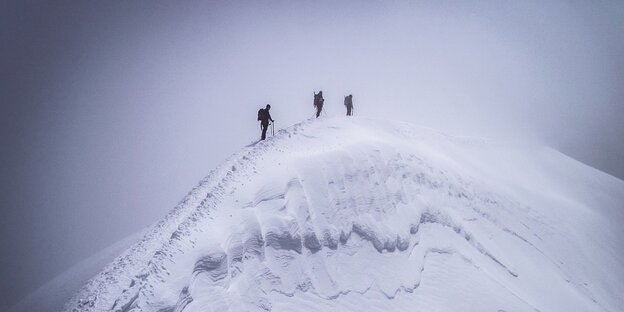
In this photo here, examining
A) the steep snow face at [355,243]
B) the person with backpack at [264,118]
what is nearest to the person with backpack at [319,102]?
the steep snow face at [355,243]

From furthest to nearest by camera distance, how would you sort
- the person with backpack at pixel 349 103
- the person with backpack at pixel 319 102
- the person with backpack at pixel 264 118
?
the person with backpack at pixel 349 103 < the person with backpack at pixel 319 102 < the person with backpack at pixel 264 118

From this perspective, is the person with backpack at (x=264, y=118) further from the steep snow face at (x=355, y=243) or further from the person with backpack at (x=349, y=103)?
the person with backpack at (x=349, y=103)

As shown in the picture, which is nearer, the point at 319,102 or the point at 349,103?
the point at 319,102

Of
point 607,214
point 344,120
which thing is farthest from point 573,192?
point 344,120

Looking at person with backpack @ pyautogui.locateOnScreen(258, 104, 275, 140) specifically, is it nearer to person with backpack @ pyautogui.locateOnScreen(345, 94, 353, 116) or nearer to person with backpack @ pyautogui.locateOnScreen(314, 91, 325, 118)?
person with backpack @ pyautogui.locateOnScreen(314, 91, 325, 118)

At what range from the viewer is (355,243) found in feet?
34.8

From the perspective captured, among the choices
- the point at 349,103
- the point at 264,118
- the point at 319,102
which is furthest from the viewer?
the point at 349,103

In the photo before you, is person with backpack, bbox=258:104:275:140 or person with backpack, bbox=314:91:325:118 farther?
person with backpack, bbox=314:91:325:118

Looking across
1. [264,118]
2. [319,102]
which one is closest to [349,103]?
[319,102]

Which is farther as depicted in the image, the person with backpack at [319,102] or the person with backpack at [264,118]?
the person with backpack at [319,102]

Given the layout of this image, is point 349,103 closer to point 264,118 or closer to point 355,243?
point 264,118

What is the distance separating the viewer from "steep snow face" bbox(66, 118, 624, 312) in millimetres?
8176

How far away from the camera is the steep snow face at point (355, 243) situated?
818cm

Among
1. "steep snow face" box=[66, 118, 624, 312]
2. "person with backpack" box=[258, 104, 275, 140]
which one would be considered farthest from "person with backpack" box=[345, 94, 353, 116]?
"person with backpack" box=[258, 104, 275, 140]
